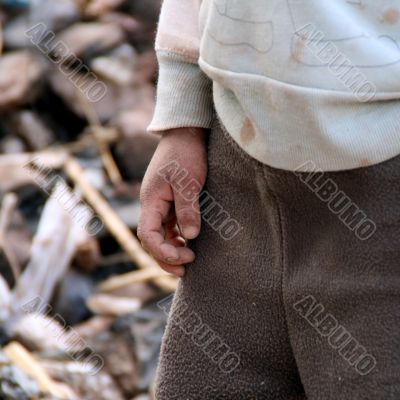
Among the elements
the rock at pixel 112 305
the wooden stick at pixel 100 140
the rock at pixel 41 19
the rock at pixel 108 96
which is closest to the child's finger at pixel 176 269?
the rock at pixel 112 305

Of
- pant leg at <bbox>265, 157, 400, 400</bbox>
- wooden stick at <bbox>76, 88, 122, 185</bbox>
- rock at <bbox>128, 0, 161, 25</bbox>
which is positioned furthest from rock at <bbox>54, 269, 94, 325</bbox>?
pant leg at <bbox>265, 157, 400, 400</bbox>

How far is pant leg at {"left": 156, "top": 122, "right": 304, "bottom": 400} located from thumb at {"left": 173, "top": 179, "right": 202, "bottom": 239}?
0.03 ft

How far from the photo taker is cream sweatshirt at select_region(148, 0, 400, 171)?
839mm

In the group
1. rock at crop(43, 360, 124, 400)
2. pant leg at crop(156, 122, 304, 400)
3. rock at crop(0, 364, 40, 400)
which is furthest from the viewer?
rock at crop(43, 360, 124, 400)

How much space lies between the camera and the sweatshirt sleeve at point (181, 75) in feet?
3.35

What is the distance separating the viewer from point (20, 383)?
1.99 meters

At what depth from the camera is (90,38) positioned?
4.11m

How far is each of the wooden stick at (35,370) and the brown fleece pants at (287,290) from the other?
109 centimetres

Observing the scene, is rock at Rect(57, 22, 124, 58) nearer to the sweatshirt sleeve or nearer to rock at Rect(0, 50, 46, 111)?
rock at Rect(0, 50, 46, 111)

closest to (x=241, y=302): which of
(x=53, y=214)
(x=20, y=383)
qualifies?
(x=20, y=383)

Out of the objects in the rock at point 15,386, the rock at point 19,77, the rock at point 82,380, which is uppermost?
the rock at point 15,386

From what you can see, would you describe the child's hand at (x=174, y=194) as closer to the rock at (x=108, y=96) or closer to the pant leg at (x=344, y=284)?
the pant leg at (x=344, y=284)

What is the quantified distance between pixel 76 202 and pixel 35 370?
902mm

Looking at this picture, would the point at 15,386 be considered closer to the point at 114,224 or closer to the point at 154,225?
the point at 154,225
